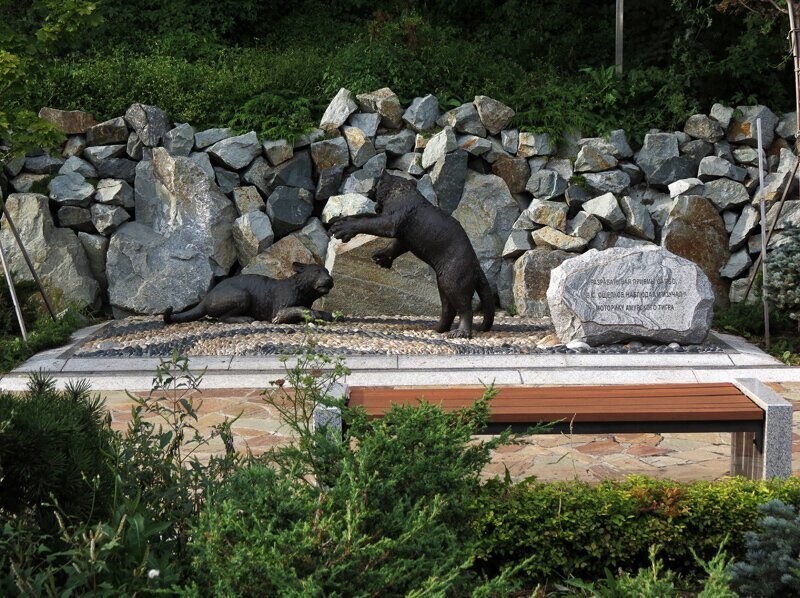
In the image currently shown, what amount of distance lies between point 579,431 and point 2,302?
706cm

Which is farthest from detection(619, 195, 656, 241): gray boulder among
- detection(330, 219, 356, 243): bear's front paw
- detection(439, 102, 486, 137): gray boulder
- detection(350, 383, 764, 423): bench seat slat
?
detection(350, 383, 764, 423): bench seat slat

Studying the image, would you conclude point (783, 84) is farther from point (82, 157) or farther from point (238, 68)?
point (82, 157)

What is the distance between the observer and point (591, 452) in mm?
6199

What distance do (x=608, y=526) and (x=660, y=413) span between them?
32.1 inches

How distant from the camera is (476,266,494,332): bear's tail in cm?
945

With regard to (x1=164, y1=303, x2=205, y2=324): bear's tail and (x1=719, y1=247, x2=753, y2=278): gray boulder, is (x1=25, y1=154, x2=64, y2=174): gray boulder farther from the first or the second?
(x1=719, y1=247, x2=753, y2=278): gray boulder

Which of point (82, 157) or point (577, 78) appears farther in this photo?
point (577, 78)

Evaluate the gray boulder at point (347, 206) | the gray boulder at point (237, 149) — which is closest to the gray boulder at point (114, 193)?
the gray boulder at point (237, 149)

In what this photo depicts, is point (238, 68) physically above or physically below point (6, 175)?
above

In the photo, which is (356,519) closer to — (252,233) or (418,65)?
(252,233)

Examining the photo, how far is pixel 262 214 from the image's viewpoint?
12.0m

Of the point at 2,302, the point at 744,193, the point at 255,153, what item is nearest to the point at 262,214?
the point at 255,153

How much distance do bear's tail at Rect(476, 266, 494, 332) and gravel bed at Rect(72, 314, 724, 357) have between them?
11 centimetres

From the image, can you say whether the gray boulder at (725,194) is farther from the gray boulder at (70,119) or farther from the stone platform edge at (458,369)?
the gray boulder at (70,119)
